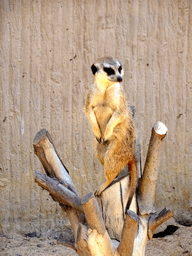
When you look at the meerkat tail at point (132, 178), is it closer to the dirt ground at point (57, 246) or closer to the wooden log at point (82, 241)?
the wooden log at point (82, 241)

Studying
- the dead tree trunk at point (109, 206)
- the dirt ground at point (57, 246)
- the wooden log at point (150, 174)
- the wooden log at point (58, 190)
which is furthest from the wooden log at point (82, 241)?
the dirt ground at point (57, 246)

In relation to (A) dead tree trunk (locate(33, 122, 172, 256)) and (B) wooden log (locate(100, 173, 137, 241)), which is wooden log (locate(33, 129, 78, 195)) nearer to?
(A) dead tree trunk (locate(33, 122, 172, 256))

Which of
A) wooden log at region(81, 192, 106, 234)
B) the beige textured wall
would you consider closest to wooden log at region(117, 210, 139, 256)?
wooden log at region(81, 192, 106, 234)

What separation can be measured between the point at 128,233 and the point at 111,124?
0.67 metres

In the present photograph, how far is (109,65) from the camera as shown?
82.3 inches

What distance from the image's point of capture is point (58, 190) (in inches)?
87.0

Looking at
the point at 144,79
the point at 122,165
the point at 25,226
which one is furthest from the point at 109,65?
the point at 25,226

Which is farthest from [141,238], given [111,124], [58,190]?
[111,124]

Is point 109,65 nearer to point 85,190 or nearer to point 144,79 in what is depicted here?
point 144,79

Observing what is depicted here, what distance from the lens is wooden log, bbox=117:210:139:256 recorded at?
185 cm

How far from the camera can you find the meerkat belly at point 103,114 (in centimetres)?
226

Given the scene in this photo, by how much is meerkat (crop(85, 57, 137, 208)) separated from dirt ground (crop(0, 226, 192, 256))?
1149 millimetres

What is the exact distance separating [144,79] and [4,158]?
5.41 feet

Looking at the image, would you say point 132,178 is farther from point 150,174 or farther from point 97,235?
point 97,235
